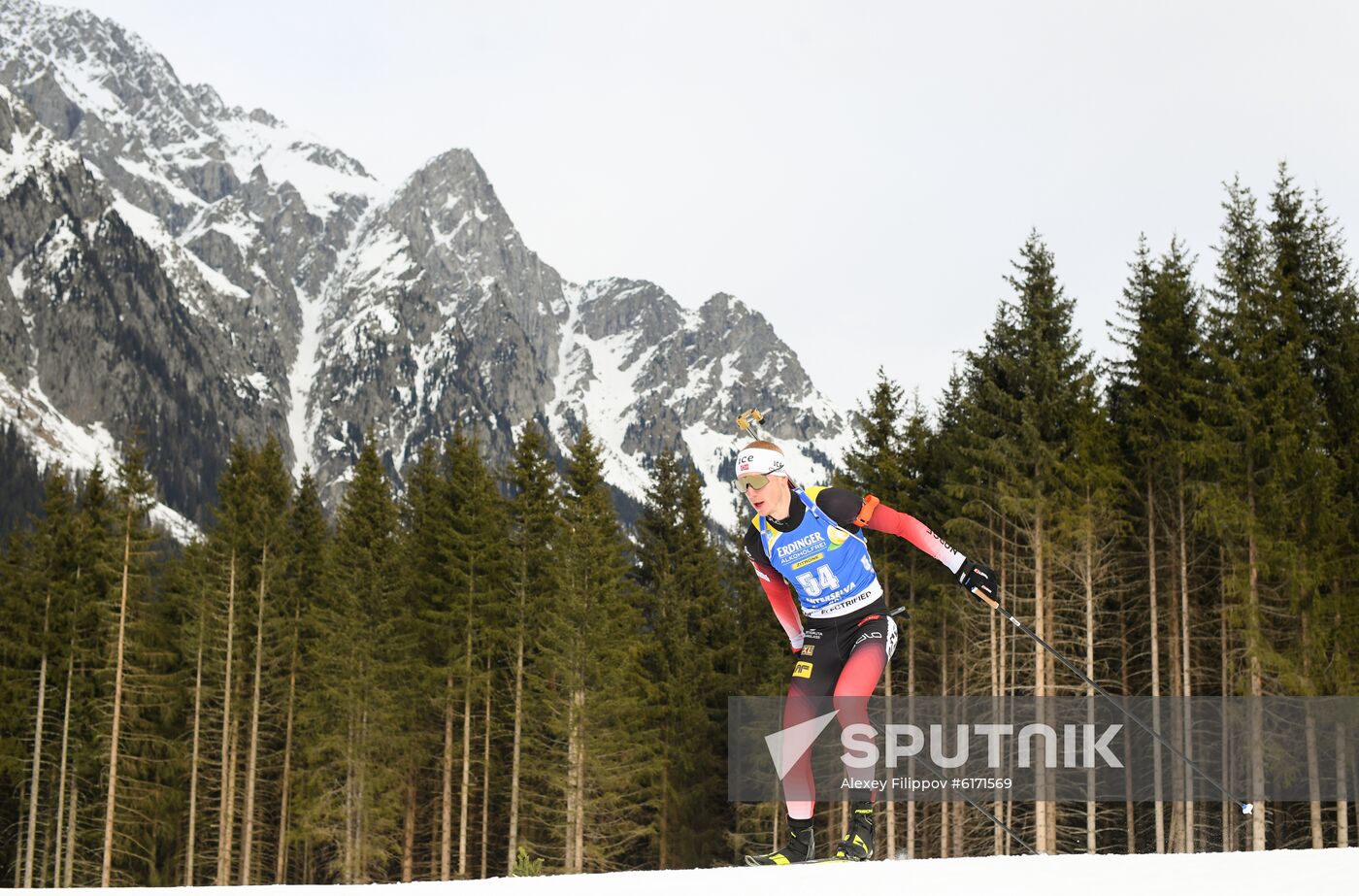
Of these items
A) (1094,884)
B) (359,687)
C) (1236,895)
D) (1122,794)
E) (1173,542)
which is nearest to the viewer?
(1236,895)

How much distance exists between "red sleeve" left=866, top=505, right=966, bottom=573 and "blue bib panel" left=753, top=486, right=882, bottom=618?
9.2 inches

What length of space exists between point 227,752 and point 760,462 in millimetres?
34301

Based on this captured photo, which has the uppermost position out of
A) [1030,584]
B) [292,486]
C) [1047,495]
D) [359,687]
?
[292,486]

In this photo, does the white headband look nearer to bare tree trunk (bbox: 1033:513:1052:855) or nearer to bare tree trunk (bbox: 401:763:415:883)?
bare tree trunk (bbox: 1033:513:1052:855)

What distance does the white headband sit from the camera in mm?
7016

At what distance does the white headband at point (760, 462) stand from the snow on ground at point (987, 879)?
2.42m

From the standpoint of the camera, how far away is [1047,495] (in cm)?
2505

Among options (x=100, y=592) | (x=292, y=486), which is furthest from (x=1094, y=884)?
(x=292, y=486)

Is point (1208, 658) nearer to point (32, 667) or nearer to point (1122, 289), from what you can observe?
point (1122, 289)

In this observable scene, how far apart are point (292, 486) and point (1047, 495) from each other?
94.0ft

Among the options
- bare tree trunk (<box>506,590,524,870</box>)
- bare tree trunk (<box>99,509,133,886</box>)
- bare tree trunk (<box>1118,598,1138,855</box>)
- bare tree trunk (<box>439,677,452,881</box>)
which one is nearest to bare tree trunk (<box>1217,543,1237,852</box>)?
bare tree trunk (<box>1118,598,1138,855</box>)

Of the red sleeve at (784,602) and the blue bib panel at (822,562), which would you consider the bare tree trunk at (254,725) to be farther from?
the blue bib panel at (822,562)

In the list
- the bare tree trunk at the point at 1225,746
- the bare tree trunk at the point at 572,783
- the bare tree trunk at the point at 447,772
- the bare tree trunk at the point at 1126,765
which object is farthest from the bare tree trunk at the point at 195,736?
the bare tree trunk at the point at 1225,746

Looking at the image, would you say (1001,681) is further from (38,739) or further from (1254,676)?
(38,739)
